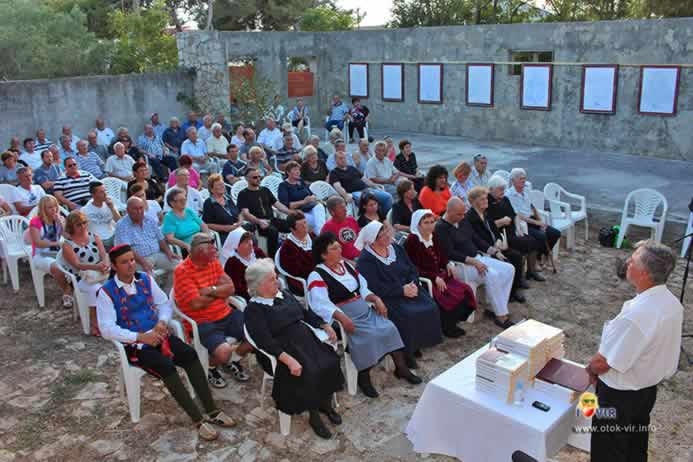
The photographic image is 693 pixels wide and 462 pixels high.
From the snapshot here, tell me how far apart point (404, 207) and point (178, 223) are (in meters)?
2.23

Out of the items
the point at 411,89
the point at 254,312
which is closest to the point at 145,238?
the point at 254,312

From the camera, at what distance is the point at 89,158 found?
940 centimetres

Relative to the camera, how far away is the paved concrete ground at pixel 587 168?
9492mm

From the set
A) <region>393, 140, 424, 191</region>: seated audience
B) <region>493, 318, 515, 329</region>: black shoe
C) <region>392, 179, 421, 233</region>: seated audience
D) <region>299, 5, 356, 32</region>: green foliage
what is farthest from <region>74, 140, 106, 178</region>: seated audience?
<region>299, 5, 356, 32</region>: green foliage

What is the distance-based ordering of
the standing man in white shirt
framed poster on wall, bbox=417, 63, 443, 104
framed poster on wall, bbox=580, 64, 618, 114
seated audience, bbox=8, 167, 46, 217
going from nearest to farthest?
the standing man in white shirt → seated audience, bbox=8, 167, 46, 217 → framed poster on wall, bbox=580, 64, 618, 114 → framed poster on wall, bbox=417, 63, 443, 104

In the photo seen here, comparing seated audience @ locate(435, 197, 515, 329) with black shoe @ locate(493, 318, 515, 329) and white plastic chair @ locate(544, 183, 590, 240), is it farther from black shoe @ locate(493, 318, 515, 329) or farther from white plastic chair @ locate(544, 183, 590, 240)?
white plastic chair @ locate(544, 183, 590, 240)

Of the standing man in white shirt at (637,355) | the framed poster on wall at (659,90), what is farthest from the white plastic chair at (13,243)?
the framed poster on wall at (659,90)

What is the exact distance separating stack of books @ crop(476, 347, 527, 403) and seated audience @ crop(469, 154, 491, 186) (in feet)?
14.4

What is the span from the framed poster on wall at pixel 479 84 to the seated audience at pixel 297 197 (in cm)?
850

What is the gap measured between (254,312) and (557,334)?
1.79m

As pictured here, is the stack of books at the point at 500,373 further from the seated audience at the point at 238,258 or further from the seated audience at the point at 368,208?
the seated audience at the point at 368,208

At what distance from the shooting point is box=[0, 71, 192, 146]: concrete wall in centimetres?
1136

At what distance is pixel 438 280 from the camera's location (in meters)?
5.38

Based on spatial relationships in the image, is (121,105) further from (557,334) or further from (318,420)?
(557,334)
